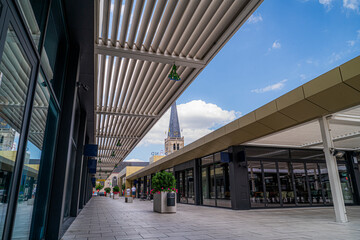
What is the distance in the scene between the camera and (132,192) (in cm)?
3075

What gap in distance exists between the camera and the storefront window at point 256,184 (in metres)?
11.2

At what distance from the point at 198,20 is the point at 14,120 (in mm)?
3722

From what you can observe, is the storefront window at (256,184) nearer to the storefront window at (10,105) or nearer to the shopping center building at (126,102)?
the shopping center building at (126,102)

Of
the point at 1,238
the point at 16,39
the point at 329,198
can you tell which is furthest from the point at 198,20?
the point at 329,198

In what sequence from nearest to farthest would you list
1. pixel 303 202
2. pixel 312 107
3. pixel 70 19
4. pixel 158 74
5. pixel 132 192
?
1. pixel 70 19
2. pixel 312 107
3. pixel 158 74
4. pixel 303 202
5. pixel 132 192

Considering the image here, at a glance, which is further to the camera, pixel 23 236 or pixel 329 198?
pixel 329 198

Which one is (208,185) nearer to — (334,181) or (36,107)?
(334,181)

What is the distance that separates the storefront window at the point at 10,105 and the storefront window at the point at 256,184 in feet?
34.6

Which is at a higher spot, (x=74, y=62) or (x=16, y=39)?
(x=74, y=62)

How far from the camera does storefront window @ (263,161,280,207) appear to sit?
1141 cm

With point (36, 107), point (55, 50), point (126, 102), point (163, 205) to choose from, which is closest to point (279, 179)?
point (163, 205)

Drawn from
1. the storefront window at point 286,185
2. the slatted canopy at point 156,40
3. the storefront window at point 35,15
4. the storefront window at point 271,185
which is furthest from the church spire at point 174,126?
the storefront window at point 35,15

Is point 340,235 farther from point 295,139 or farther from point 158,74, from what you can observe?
point 295,139

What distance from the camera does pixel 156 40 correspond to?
5402 mm
